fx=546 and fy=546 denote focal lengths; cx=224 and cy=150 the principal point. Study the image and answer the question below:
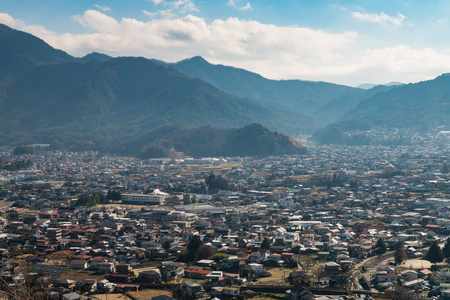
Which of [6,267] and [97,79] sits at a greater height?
[97,79]

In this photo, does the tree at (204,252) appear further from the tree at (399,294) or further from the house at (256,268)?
the tree at (399,294)

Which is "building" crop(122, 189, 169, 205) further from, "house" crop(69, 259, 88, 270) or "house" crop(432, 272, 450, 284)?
→ "house" crop(432, 272, 450, 284)

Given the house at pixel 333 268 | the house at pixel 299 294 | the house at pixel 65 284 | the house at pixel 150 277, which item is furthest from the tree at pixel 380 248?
the house at pixel 65 284

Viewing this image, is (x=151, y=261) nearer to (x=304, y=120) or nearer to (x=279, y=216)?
(x=279, y=216)

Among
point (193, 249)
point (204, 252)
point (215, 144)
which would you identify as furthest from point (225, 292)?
point (215, 144)

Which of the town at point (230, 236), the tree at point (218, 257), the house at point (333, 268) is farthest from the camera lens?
the tree at point (218, 257)

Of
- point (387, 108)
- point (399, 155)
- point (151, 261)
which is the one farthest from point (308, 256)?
point (387, 108)

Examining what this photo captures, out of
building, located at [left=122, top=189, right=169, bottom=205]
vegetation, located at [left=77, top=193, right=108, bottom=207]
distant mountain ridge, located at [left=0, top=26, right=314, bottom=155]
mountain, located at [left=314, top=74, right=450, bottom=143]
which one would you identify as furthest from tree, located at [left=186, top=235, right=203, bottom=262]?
mountain, located at [left=314, top=74, right=450, bottom=143]

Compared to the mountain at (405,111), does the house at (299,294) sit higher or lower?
lower
